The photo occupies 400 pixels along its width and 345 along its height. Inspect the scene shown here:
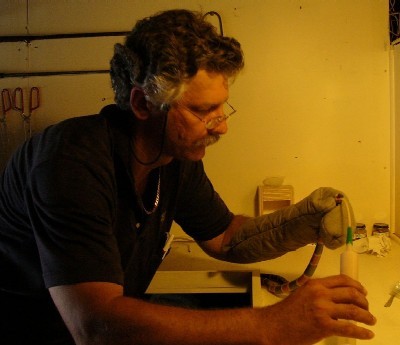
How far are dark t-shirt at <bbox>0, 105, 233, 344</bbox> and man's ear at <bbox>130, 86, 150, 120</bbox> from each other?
1.3 inches

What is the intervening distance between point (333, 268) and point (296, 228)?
0.26m

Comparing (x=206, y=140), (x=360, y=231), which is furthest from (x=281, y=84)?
(x=206, y=140)

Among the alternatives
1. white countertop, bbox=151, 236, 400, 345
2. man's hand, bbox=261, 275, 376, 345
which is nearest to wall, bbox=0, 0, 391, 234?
white countertop, bbox=151, 236, 400, 345

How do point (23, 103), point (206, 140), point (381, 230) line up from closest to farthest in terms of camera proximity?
point (206, 140), point (381, 230), point (23, 103)

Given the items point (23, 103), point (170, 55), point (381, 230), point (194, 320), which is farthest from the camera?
point (23, 103)

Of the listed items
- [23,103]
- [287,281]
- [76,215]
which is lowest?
[287,281]

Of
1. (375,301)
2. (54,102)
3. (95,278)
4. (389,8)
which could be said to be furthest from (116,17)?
(375,301)

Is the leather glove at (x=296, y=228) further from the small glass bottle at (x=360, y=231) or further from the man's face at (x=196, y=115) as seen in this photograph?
the small glass bottle at (x=360, y=231)

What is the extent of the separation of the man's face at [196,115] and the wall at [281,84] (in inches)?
27.9

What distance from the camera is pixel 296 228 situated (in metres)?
1.03

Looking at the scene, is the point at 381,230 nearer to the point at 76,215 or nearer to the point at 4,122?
the point at 76,215

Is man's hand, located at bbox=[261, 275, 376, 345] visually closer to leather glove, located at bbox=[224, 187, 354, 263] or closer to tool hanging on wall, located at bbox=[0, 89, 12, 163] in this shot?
leather glove, located at bbox=[224, 187, 354, 263]

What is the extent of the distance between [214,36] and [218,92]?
12 centimetres

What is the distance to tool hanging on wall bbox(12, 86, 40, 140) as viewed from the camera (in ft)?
5.19
